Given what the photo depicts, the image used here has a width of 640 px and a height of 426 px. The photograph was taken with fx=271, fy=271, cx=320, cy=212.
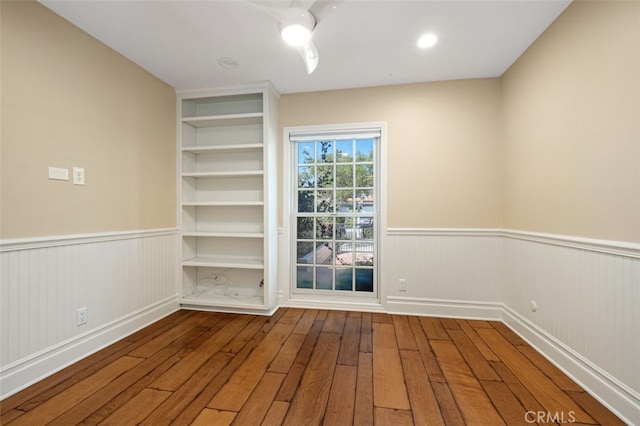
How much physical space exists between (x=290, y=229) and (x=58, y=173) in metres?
2.08

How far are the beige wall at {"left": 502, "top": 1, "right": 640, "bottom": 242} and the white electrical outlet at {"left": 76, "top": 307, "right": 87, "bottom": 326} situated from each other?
3583mm

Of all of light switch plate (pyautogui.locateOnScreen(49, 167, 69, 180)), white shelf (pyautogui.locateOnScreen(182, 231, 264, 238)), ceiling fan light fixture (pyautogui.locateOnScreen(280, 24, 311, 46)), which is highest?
ceiling fan light fixture (pyautogui.locateOnScreen(280, 24, 311, 46))

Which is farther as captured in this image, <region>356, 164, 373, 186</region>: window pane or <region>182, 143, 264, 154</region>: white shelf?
<region>356, 164, 373, 186</region>: window pane

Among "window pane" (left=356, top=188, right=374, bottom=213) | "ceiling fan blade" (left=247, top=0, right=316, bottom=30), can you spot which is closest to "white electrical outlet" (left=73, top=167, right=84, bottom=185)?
"ceiling fan blade" (left=247, top=0, right=316, bottom=30)

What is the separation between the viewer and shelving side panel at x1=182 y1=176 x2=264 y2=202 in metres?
3.21

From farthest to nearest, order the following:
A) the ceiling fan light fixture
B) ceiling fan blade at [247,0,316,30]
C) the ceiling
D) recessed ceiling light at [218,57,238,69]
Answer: recessed ceiling light at [218,57,238,69] → the ceiling → the ceiling fan light fixture → ceiling fan blade at [247,0,316,30]

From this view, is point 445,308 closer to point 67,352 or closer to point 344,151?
point 344,151

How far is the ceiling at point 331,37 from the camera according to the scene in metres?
1.84

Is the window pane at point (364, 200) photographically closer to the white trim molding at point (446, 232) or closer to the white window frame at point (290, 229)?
the white window frame at point (290, 229)

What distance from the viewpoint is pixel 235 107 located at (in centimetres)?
325

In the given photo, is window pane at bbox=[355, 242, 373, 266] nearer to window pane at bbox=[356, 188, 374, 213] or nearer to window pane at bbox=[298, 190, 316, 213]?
window pane at bbox=[356, 188, 374, 213]

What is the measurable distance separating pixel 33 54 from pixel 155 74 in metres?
1.06

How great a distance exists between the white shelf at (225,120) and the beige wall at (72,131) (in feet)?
1.14

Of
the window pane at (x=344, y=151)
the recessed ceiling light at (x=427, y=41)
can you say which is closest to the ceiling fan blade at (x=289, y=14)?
the recessed ceiling light at (x=427, y=41)
